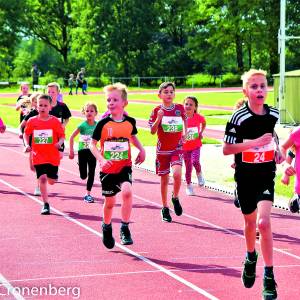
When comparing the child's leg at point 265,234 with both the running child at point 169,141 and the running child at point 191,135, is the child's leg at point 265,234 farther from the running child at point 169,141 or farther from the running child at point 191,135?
the running child at point 191,135

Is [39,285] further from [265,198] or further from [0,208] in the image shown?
[0,208]

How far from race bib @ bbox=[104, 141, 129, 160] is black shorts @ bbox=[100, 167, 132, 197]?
0.16 meters

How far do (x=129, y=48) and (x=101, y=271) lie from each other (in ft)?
236

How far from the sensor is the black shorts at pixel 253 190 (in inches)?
286

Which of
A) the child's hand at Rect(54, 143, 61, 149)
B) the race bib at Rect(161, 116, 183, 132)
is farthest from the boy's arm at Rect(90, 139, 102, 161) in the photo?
the child's hand at Rect(54, 143, 61, 149)

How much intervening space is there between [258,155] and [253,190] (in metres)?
Answer: 0.31

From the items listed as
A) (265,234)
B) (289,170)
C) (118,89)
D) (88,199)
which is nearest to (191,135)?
(88,199)

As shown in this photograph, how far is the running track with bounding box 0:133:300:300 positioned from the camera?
24.7ft

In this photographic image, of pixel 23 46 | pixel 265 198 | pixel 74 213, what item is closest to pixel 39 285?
pixel 265 198

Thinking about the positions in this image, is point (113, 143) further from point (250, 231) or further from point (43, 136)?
point (43, 136)

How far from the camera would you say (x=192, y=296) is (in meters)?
7.13

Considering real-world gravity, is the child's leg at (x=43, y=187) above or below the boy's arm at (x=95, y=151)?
below

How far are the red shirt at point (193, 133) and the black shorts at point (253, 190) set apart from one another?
280 inches

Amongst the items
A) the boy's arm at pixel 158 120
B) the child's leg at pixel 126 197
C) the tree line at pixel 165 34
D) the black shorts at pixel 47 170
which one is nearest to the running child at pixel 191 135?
the black shorts at pixel 47 170
